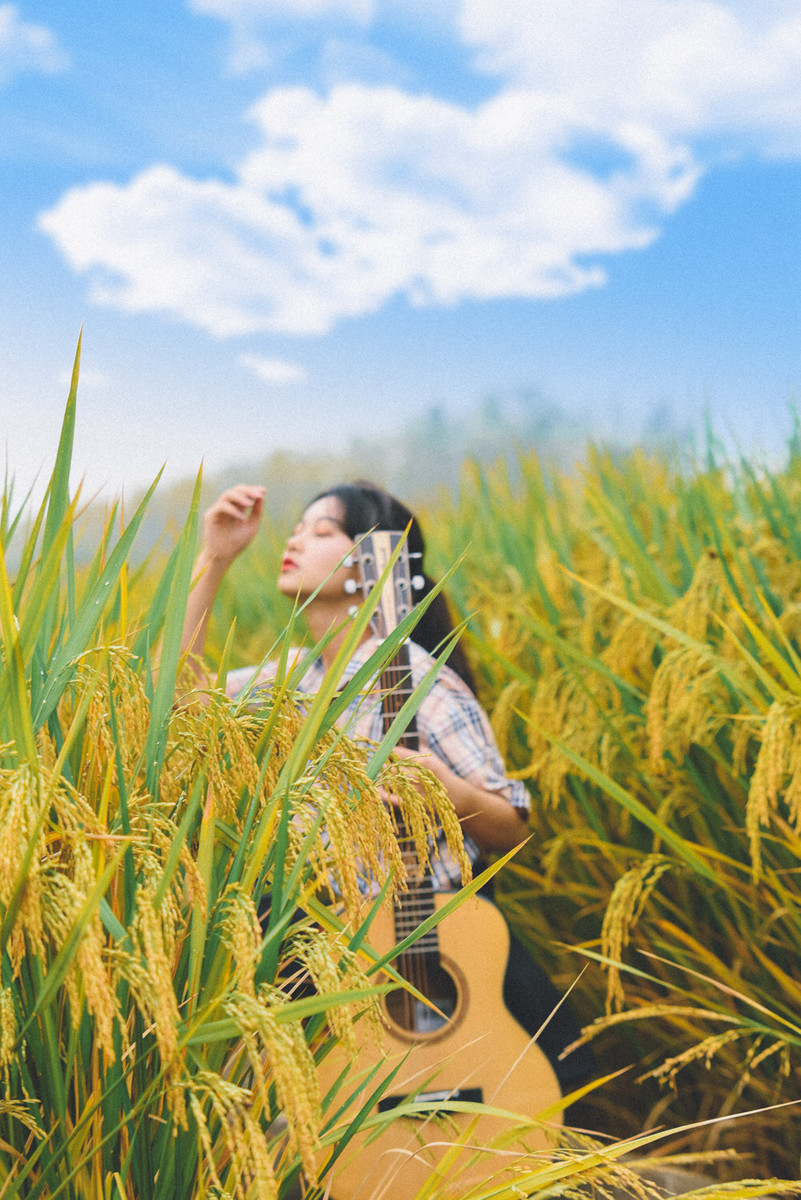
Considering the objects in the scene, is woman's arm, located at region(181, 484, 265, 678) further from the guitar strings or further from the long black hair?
the guitar strings

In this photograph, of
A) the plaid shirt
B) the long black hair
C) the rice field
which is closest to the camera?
the rice field

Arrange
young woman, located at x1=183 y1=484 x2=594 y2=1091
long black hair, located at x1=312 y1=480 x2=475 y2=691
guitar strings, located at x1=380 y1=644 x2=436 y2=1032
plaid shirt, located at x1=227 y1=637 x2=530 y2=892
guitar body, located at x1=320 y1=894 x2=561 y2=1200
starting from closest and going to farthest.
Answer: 1. guitar body, located at x1=320 y1=894 x2=561 y2=1200
2. guitar strings, located at x1=380 y1=644 x2=436 y2=1032
3. young woman, located at x1=183 y1=484 x2=594 y2=1091
4. plaid shirt, located at x1=227 y1=637 x2=530 y2=892
5. long black hair, located at x1=312 y1=480 x2=475 y2=691

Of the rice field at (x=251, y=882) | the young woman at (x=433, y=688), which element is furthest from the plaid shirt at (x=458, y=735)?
the rice field at (x=251, y=882)

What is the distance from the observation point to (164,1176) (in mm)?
938

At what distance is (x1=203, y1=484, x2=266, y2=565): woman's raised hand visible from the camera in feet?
7.89

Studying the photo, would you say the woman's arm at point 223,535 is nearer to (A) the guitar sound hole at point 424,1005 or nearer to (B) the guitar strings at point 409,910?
(B) the guitar strings at point 409,910

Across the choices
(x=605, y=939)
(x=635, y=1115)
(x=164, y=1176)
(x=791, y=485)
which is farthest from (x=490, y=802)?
(x=791, y=485)

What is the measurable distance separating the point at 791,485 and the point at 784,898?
59.1 inches

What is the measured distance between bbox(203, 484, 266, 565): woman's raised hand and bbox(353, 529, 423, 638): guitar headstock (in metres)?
0.52

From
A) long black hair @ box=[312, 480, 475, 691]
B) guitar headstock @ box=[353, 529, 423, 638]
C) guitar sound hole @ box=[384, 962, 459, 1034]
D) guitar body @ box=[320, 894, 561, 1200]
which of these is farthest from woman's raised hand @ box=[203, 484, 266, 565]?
guitar sound hole @ box=[384, 962, 459, 1034]

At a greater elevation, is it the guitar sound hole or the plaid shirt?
the plaid shirt

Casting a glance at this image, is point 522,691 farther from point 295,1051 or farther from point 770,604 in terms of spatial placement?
point 295,1051

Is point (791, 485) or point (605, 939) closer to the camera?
point (605, 939)

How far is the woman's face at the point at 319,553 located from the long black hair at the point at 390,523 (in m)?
0.03
